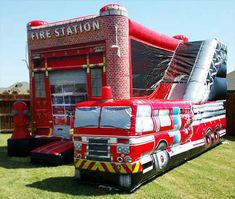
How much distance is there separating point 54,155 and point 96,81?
2995mm

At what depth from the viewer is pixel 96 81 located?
10.8m

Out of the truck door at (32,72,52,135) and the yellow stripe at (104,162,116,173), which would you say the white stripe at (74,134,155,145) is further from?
the truck door at (32,72,52,135)

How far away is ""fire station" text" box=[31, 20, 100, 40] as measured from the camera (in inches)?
417

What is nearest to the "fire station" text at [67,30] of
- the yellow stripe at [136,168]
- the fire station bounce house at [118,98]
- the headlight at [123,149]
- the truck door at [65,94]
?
the fire station bounce house at [118,98]

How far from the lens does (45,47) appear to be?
11680 mm

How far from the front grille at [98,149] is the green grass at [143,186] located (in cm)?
68

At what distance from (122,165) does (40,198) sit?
1800 millimetres

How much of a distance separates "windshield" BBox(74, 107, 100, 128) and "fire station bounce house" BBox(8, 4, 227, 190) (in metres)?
0.02

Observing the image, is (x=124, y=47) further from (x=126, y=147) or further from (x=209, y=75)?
(x=126, y=147)

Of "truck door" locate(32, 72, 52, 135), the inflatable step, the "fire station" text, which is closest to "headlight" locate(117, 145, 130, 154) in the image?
the inflatable step

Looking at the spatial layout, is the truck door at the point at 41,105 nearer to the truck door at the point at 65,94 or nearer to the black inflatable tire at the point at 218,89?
the truck door at the point at 65,94

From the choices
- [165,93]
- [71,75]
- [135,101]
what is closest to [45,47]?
[71,75]

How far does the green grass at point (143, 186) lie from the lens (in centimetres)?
650

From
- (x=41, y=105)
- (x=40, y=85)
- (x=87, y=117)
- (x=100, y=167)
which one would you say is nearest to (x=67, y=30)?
(x=40, y=85)
